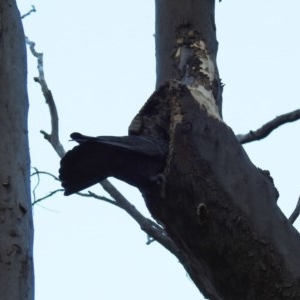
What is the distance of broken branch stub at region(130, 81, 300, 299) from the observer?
187cm

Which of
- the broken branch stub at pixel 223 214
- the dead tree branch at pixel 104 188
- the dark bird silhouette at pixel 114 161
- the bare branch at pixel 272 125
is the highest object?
the dead tree branch at pixel 104 188

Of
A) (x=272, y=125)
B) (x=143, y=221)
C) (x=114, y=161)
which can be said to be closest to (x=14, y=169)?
(x=114, y=161)

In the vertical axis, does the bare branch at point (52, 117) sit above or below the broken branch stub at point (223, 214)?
above

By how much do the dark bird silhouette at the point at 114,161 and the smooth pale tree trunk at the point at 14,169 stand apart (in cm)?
16

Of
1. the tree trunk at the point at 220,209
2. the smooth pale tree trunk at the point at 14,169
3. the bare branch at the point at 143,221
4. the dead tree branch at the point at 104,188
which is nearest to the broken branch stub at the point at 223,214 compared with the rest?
the tree trunk at the point at 220,209

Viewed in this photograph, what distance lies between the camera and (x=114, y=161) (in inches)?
79.1

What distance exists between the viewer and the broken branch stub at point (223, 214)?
6.14ft

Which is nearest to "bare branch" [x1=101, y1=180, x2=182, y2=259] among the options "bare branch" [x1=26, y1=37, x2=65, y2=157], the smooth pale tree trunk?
"bare branch" [x1=26, y1=37, x2=65, y2=157]

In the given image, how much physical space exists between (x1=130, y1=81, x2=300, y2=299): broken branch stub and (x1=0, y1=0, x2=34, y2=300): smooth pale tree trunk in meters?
0.35

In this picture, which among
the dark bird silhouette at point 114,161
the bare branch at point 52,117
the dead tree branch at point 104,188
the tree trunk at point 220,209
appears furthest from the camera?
the bare branch at point 52,117

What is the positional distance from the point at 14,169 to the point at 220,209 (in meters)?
0.62

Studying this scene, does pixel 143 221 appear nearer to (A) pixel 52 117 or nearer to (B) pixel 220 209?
(A) pixel 52 117

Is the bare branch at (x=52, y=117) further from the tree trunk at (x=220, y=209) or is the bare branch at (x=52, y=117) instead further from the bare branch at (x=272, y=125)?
the tree trunk at (x=220, y=209)

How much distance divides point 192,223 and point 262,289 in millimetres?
232
